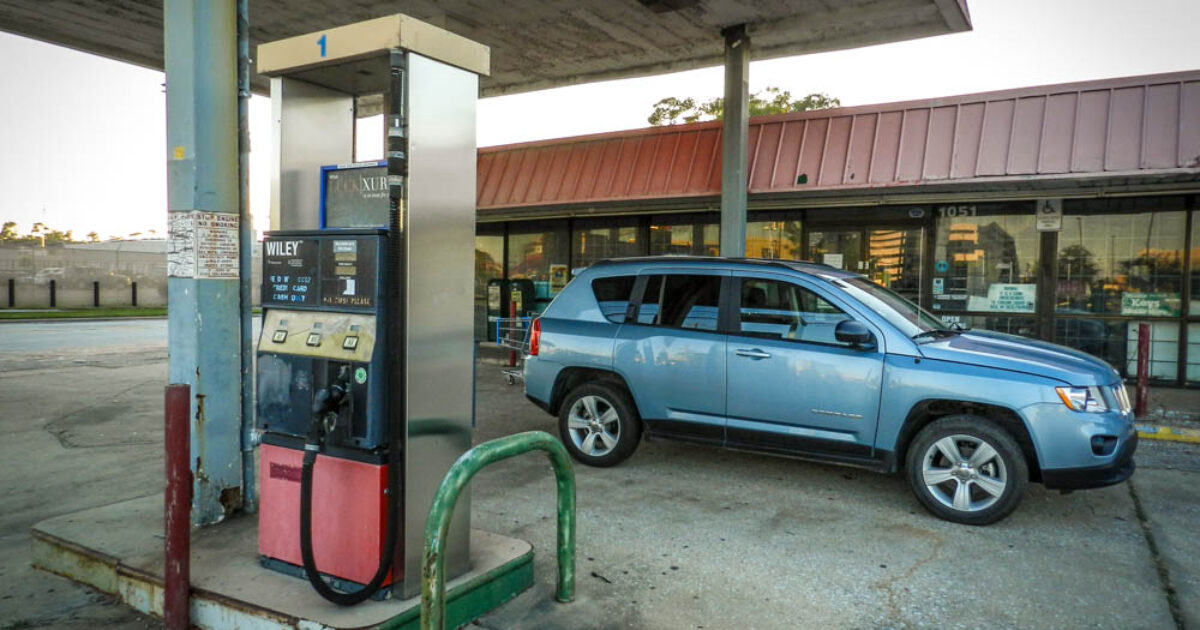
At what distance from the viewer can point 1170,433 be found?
27.5 ft

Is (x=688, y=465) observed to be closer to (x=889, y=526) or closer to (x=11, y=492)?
(x=889, y=526)

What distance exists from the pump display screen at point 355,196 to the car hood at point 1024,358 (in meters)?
4.07

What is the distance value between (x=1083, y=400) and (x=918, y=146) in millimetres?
6718

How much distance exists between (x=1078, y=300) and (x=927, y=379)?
8.01 metres

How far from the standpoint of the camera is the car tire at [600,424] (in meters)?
6.77

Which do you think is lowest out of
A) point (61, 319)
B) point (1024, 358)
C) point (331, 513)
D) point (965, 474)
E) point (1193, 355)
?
point (61, 319)

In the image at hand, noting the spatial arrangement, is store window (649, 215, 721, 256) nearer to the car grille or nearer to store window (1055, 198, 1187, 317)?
store window (1055, 198, 1187, 317)

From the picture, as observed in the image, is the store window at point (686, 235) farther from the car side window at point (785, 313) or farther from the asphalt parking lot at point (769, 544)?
the car side window at point (785, 313)

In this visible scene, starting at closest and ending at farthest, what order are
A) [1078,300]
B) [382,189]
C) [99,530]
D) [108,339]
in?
[382,189], [99,530], [1078,300], [108,339]

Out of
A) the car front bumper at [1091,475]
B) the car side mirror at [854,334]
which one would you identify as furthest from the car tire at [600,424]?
the car front bumper at [1091,475]

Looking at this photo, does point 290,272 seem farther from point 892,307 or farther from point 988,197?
point 988,197

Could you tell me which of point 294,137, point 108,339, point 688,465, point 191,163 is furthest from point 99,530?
point 108,339

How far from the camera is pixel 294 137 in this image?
4191mm

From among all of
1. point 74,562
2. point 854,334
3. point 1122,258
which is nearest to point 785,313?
point 854,334
